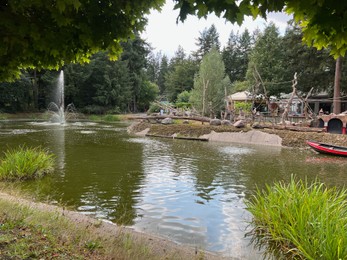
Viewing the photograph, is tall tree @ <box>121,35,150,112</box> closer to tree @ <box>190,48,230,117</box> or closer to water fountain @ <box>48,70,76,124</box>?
water fountain @ <box>48,70,76,124</box>

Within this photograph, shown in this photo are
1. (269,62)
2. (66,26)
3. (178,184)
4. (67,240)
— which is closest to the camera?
(66,26)

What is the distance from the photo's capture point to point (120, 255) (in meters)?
4.24

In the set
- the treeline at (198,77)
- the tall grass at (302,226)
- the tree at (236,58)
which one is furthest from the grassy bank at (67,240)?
the tree at (236,58)

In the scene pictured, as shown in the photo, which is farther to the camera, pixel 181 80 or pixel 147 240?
pixel 181 80

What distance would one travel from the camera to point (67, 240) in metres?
4.43

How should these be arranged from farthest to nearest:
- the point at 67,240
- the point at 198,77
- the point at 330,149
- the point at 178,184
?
the point at 198,77 < the point at 330,149 < the point at 178,184 < the point at 67,240

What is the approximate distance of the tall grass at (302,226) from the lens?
4.27 metres

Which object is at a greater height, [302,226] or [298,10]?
[298,10]

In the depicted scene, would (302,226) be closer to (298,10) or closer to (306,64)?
(298,10)

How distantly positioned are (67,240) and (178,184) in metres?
5.77

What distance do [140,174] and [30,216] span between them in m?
5.90

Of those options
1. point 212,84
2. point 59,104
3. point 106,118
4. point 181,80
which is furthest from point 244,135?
point 181,80

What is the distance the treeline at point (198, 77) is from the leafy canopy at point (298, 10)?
78.3 ft

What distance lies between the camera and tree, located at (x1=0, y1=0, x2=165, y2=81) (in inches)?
146
